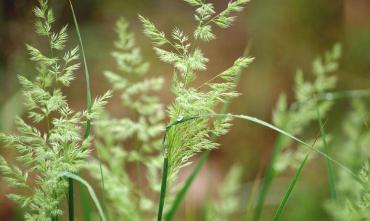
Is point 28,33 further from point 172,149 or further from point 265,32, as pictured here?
point 172,149

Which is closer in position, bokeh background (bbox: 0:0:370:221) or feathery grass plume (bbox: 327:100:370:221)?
feathery grass plume (bbox: 327:100:370:221)

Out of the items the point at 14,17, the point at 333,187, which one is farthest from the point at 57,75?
the point at 14,17

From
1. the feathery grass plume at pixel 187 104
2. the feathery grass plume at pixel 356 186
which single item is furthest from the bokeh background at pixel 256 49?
the feathery grass plume at pixel 187 104

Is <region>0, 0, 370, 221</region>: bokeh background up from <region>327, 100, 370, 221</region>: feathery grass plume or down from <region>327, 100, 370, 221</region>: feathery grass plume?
Result: up

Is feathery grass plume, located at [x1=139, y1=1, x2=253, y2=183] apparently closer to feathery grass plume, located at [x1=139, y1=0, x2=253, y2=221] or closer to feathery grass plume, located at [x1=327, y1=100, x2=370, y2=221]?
feathery grass plume, located at [x1=139, y1=0, x2=253, y2=221]

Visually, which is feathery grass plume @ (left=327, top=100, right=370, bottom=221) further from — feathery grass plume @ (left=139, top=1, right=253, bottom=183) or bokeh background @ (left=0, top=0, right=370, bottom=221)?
bokeh background @ (left=0, top=0, right=370, bottom=221)

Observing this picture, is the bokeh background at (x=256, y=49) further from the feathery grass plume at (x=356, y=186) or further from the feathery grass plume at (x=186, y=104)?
the feathery grass plume at (x=186, y=104)

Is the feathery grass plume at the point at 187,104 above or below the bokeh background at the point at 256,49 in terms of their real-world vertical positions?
below

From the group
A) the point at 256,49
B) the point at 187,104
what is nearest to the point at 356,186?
the point at 187,104

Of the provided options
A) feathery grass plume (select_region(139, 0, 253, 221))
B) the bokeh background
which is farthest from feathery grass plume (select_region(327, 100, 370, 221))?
the bokeh background
